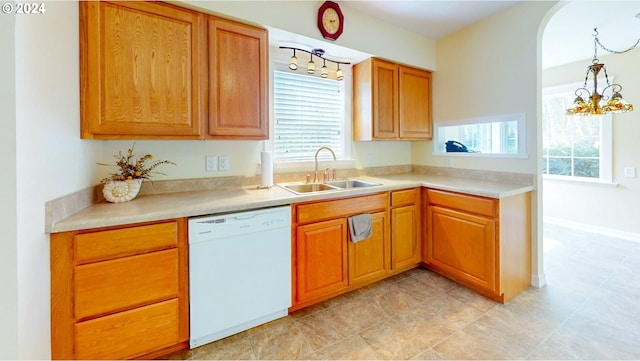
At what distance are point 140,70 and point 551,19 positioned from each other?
3708mm

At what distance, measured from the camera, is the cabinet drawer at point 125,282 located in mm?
1303

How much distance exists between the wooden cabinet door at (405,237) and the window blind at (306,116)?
3.10 ft

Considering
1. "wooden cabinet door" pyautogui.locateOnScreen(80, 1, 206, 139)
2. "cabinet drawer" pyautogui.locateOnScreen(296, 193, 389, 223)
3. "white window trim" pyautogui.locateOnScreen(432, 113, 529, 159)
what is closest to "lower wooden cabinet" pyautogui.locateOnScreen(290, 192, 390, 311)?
"cabinet drawer" pyautogui.locateOnScreen(296, 193, 389, 223)

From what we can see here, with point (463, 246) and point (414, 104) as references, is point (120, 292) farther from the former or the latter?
point (414, 104)

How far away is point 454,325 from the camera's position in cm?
183

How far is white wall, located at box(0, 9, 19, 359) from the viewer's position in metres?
0.99

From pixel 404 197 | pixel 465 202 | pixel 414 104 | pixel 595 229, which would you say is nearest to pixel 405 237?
pixel 404 197

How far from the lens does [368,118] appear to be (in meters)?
2.75

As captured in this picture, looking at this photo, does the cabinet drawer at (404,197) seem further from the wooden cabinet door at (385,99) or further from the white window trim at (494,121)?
the white window trim at (494,121)

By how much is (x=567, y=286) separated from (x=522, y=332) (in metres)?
1.00

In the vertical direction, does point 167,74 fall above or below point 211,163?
above

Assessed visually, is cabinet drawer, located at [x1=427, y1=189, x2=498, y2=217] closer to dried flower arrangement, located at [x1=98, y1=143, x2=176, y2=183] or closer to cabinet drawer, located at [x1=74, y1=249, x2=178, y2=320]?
cabinet drawer, located at [x1=74, y1=249, x2=178, y2=320]

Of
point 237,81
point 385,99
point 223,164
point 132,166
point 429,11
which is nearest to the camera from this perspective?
point 132,166
